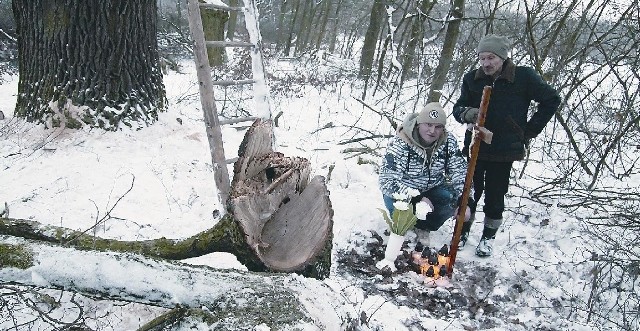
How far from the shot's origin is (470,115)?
324 cm

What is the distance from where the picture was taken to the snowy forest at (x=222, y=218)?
1477mm

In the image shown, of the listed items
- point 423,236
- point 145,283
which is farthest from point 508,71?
point 145,283

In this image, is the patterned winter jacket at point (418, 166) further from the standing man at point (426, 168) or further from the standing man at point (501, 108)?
the standing man at point (501, 108)

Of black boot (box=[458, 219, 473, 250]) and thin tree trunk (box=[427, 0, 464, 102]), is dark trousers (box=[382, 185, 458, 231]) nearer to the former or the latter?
black boot (box=[458, 219, 473, 250])

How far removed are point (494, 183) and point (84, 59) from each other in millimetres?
3882

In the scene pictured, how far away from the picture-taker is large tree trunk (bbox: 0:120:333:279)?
2.04 metres

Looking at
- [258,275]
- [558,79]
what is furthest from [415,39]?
[258,275]

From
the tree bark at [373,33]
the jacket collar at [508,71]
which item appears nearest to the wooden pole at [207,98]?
the jacket collar at [508,71]

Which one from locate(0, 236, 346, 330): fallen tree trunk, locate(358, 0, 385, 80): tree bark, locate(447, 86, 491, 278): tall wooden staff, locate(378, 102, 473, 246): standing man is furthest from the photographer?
locate(358, 0, 385, 80): tree bark

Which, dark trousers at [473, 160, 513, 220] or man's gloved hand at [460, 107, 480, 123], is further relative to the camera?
dark trousers at [473, 160, 513, 220]

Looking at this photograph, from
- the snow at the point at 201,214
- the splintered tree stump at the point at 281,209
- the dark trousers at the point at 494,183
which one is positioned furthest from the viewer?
the dark trousers at the point at 494,183

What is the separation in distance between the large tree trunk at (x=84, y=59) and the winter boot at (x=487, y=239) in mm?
3503

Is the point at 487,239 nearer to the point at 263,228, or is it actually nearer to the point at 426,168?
the point at 426,168

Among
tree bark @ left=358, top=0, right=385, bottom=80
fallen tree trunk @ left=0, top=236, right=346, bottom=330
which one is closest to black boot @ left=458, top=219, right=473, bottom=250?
fallen tree trunk @ left=0, top=236, right=346, bottom=330
